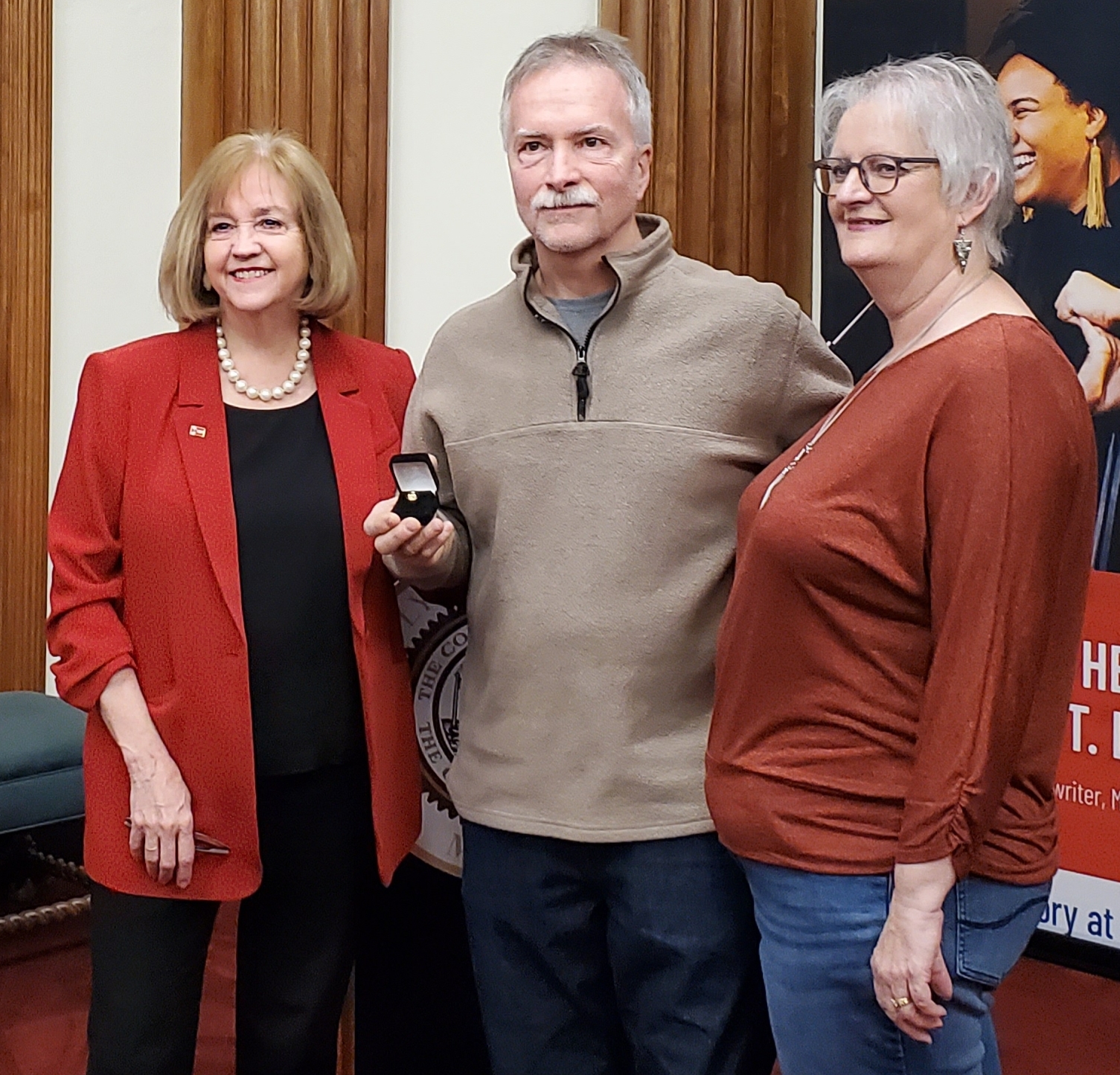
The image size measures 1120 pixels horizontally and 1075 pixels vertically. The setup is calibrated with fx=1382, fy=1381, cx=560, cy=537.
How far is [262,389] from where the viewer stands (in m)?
1.87

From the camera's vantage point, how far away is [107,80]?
11.6 feet

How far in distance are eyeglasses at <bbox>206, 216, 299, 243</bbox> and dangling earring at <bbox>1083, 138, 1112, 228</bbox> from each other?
1788 millimetres

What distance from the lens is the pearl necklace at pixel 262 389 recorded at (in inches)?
72.9

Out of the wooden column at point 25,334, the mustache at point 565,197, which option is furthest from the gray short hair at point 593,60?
the wooden column at point 25,334

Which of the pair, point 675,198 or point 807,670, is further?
point 675,198

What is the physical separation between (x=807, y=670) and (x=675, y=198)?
228 centimetres

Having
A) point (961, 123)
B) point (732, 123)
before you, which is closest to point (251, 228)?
point (961, 123)

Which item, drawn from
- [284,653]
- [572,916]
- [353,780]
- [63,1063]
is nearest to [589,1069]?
[572,916]

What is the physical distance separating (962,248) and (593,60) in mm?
569

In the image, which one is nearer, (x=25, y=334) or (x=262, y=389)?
(x=262, y=389)

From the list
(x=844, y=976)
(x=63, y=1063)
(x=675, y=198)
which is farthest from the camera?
(x=675, y=198)

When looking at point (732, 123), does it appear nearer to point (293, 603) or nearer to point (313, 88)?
point (313, 88)

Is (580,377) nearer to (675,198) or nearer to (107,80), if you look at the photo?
(675,198)

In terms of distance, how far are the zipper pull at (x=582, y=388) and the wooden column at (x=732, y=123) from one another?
6.11 ft
